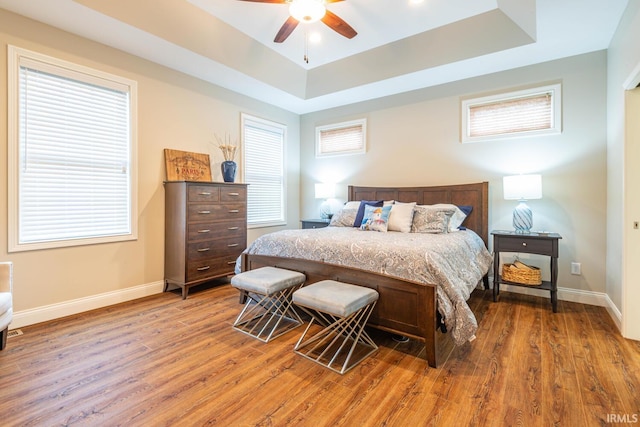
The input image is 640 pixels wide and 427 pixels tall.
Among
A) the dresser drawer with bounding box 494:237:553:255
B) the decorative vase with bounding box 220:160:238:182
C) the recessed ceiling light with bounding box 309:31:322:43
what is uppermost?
the recessed ceiling light with bounding box 309:31:322:43

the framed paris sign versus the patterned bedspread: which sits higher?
the framed paris sign

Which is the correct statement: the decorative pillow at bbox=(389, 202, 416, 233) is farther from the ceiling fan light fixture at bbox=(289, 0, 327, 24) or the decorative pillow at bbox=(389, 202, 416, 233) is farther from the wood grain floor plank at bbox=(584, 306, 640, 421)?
the ceiling fan light fixture at bbox=(289, 0, 327, 24)

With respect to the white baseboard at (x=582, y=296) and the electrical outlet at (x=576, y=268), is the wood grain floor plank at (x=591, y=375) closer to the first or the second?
the white baseboard at (x=582, y=296)

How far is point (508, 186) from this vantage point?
3.35 metres

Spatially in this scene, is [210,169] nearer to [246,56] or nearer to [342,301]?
[246,56]

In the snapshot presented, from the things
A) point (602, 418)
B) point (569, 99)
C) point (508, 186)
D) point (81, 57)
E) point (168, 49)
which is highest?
point (168, 49)

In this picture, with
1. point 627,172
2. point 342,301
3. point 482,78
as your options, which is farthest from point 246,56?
point 627,172

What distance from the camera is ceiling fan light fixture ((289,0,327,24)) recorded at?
230 centimetres

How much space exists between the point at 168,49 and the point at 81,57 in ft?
2.61

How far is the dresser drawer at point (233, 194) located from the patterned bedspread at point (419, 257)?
94cm

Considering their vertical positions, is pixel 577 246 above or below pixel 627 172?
below

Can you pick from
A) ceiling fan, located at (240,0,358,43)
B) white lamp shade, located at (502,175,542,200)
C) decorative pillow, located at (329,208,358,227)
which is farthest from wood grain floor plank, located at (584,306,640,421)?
ceiling fan, located at (240,0,358,43)

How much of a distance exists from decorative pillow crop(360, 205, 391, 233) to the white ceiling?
1745mm

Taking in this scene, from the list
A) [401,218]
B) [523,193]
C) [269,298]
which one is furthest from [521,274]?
[269,298]
